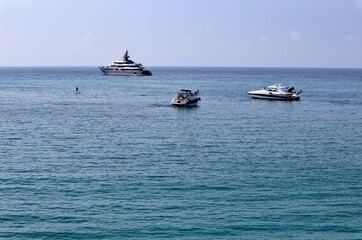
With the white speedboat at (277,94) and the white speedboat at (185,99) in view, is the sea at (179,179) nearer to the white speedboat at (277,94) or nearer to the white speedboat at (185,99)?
the white speedboat at (185,99)

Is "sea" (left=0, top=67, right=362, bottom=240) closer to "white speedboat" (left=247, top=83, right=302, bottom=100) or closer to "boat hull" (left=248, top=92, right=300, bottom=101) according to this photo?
"boat hull" (left=248, top=92, right=300, bottom=101)

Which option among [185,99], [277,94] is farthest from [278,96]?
[185,99]

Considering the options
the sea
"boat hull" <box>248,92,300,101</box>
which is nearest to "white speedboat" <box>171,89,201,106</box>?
"boat hull" <box>248,92,300,101</box>

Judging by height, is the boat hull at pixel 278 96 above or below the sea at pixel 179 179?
below

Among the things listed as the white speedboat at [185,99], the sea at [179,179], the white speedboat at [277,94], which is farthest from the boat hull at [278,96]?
the sea at [179,179]

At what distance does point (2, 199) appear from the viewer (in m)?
40.0

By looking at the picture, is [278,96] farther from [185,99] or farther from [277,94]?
[185,99]

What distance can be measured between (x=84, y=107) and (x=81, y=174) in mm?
64048

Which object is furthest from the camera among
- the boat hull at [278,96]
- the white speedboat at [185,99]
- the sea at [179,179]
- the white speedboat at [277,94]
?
the white speedboat at [277,94]

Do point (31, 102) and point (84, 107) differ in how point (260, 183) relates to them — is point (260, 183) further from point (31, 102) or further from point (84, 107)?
point (31, 102)

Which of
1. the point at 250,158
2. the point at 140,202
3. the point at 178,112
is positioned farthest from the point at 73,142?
the point at 178,112

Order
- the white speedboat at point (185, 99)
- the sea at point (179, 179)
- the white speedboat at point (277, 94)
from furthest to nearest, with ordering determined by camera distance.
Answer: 1. the white speedboat at point (277, 94)
2. the white speedboat at point (185, 99)
3. the sea at point (179, 179)

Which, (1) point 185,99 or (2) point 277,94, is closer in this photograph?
(1) point 185,99

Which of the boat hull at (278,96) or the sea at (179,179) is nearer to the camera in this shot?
the sea at (179,179)
